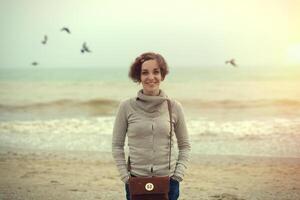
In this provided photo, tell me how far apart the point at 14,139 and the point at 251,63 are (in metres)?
3.98

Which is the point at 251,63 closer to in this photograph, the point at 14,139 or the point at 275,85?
the point at 275,85

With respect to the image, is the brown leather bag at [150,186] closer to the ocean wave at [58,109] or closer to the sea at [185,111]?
the sea at [185,111]

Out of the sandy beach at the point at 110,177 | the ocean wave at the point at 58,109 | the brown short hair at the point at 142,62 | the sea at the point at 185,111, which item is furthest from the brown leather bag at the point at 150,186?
the ocean wave at the point at 58,109

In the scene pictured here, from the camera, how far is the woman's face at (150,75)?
196cm

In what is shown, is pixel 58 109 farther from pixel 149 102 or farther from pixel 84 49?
pixel 149 102

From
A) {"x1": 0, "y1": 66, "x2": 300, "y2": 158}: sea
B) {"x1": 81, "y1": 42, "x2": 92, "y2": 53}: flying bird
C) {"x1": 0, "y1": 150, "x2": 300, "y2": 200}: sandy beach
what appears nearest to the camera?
{"x1": 0, "y1": 150, "x2": 300, "y2": 200}: sandy beach

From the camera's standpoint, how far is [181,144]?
2.04 meters

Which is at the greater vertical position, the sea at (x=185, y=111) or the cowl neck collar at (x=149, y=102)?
the cowl neck collar at (x=149, y=102)

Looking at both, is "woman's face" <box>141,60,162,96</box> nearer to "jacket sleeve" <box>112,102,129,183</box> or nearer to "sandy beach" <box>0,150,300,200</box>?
"jacket sleeve" <box>112,102,129,183</box>

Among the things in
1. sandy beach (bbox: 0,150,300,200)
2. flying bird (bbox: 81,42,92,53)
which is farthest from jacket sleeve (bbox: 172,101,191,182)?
flying bird (bbox: 81,42,92,53)

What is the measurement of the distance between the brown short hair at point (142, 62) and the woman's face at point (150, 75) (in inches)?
0.6

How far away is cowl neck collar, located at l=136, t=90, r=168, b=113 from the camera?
196 cm

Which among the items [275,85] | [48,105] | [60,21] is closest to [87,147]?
[60,21]

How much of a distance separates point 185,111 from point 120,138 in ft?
25.5
